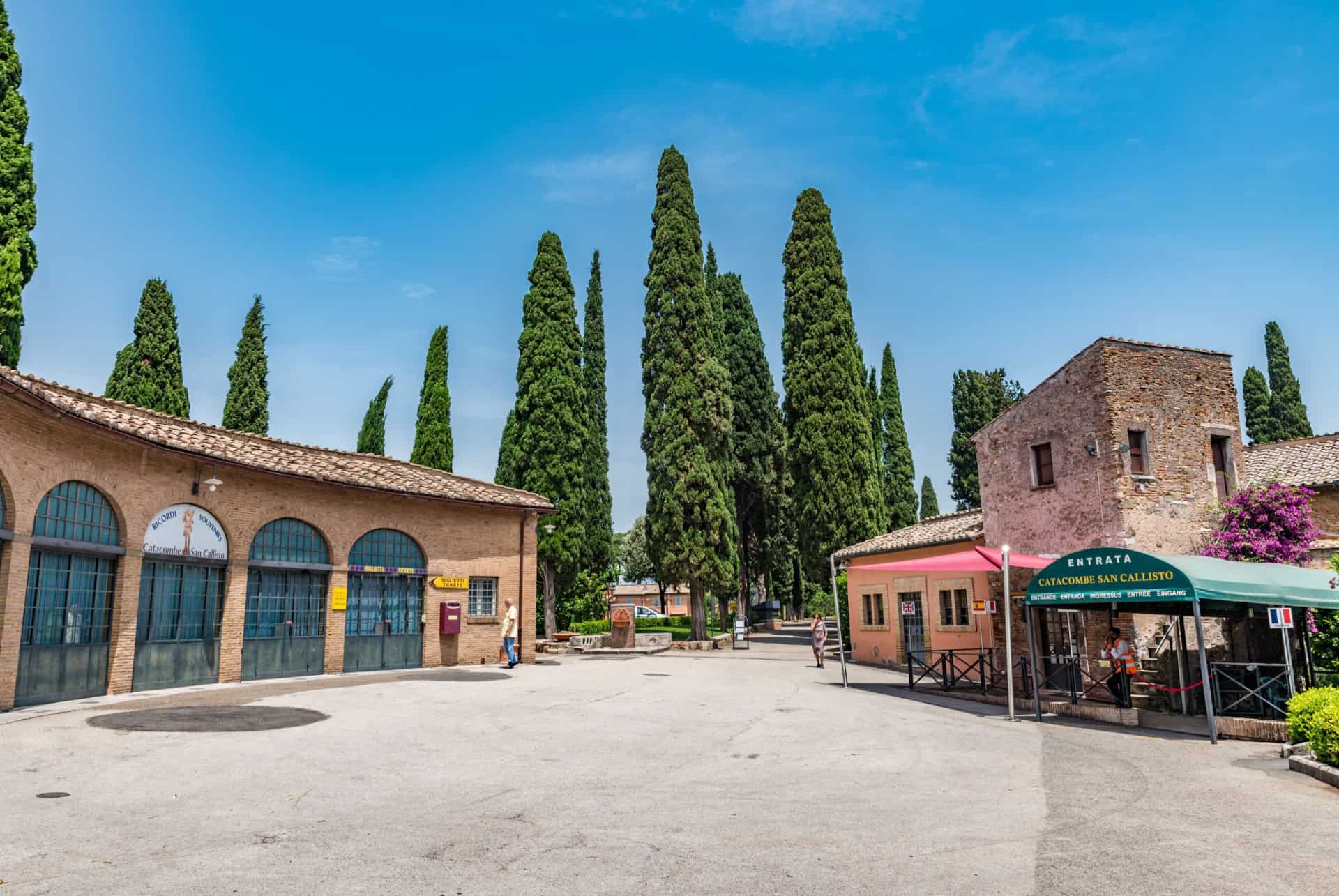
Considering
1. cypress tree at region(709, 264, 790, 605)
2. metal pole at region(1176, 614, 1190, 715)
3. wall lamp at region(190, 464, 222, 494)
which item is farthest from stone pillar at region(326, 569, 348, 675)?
cypress tree at region(709, 264, 790, 605)

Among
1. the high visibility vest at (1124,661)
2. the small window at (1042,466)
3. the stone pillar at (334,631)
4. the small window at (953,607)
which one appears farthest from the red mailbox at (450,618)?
the high visibility vest at (1124,661)

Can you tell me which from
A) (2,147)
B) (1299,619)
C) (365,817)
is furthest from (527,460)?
(365,817)

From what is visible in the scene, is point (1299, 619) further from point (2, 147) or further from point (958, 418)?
point (958, 418)

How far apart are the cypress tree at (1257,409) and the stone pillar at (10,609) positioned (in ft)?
185

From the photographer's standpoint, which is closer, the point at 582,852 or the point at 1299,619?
the point at 582,852

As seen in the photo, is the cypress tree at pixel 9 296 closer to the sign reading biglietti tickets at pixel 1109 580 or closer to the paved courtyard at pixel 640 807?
the paved courtyard at pixel 640 807

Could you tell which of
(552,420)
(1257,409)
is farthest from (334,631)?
(1257,409)

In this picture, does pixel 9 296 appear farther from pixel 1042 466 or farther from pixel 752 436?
pixel 752 436

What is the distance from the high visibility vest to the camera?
14844mm

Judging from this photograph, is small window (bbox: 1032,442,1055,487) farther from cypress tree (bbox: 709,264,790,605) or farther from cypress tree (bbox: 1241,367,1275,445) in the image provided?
cypress tree (bbox: 1241,367,1275,445)

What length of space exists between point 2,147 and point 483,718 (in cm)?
1706

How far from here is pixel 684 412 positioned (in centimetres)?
3603

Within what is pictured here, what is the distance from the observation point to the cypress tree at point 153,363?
119 ft

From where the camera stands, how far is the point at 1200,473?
1914 cm
